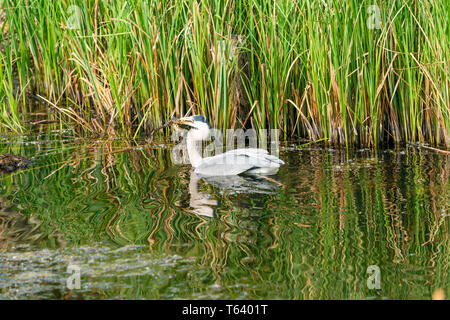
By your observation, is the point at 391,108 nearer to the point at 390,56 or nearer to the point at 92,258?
the point at 390,56

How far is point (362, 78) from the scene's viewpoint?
642 centimetres

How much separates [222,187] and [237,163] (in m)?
0.44

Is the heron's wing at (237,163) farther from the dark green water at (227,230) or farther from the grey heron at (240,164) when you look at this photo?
the dark green water at (227,230)

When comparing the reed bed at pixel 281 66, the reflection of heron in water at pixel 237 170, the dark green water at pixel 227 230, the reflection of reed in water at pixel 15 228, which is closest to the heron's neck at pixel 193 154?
the reflection of heron in water at pixel 237 170

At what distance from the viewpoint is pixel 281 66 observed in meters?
6.77

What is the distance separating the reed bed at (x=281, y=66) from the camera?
6.27m

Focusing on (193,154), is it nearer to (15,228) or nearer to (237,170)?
(237,170)

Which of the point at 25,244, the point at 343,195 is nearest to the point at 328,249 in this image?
the point at 343,195

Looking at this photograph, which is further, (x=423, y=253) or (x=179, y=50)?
(x=179, y=50)

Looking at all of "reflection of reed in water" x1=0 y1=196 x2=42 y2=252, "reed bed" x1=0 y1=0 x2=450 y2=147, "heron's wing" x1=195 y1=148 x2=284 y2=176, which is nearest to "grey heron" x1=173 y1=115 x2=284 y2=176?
"heron's wing" x1=195 y1=148 x2=284 y2=176

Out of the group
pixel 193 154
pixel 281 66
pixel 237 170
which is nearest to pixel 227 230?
pixel 237 170
